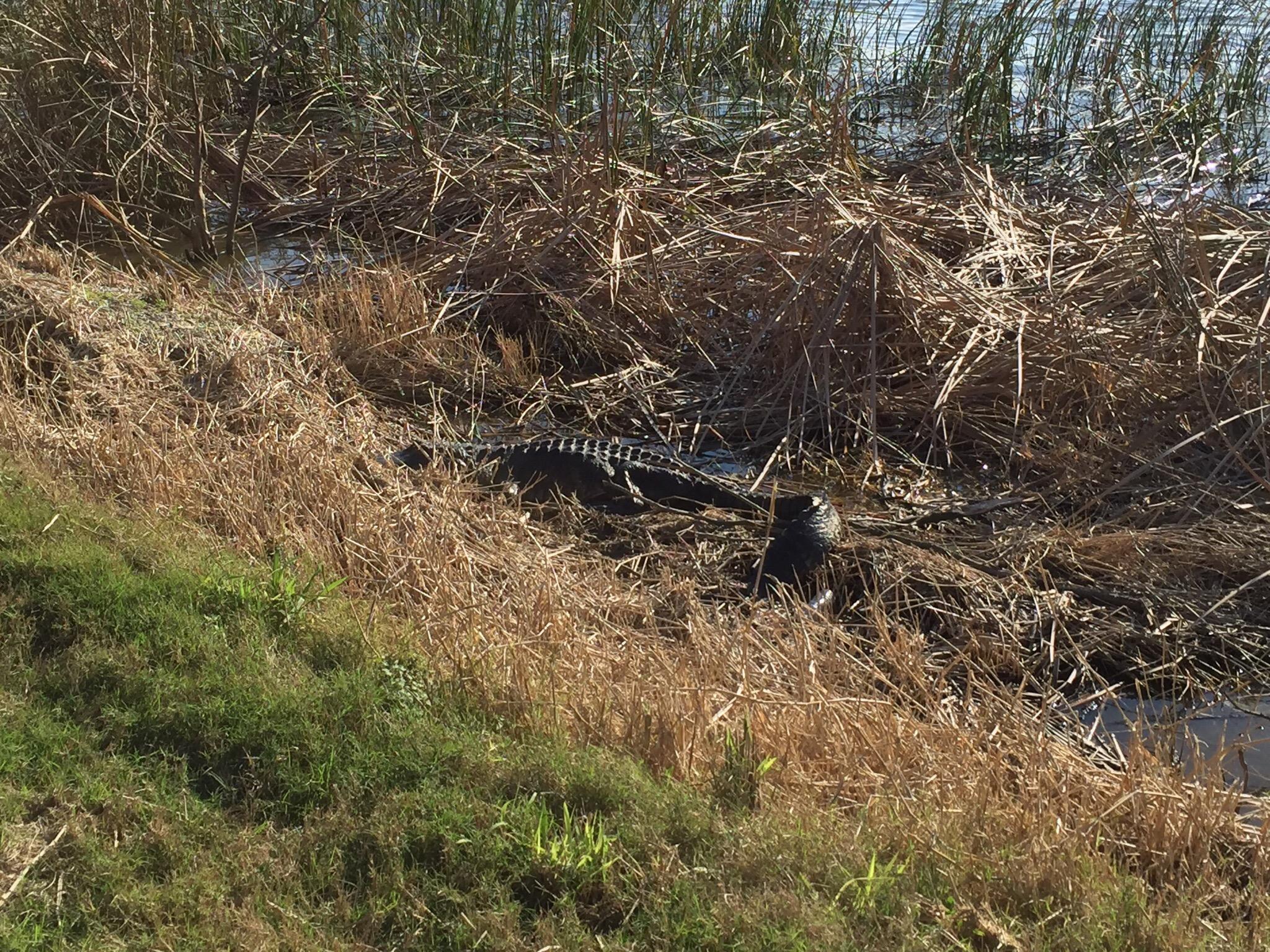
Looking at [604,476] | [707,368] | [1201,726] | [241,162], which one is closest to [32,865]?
[604,476]

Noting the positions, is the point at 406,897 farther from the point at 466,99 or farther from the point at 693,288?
the point at 466,99

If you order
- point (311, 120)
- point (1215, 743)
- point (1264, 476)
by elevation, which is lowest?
point (1215, 743)

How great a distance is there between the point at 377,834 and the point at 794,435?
3466 mm

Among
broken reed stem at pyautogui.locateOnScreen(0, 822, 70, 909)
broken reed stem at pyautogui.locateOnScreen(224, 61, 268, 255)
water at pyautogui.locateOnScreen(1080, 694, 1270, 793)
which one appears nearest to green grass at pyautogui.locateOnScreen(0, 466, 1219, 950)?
broken reed stem at pyautogui.locateOnScreen(0, 822, 70, 909)

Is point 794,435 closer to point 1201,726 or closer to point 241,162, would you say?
point 1201,726

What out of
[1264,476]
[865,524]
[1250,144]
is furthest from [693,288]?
[1250,144]

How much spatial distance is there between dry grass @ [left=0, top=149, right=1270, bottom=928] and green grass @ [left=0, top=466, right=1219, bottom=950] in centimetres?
15

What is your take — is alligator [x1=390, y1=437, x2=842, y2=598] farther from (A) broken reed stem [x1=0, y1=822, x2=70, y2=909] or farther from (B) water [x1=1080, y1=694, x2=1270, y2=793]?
(A) broken reed stem [x1=0, y1=822, x2=70, y2=909]

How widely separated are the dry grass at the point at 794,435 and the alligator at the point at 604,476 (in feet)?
0.52

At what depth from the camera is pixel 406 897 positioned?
2.30 m

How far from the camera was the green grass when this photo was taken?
87.4 inches

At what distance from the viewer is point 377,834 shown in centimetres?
243

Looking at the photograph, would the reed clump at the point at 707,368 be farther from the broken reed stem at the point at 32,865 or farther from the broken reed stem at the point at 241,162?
the broken reed stem at the point at 32,865

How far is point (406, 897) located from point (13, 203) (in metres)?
6.87
